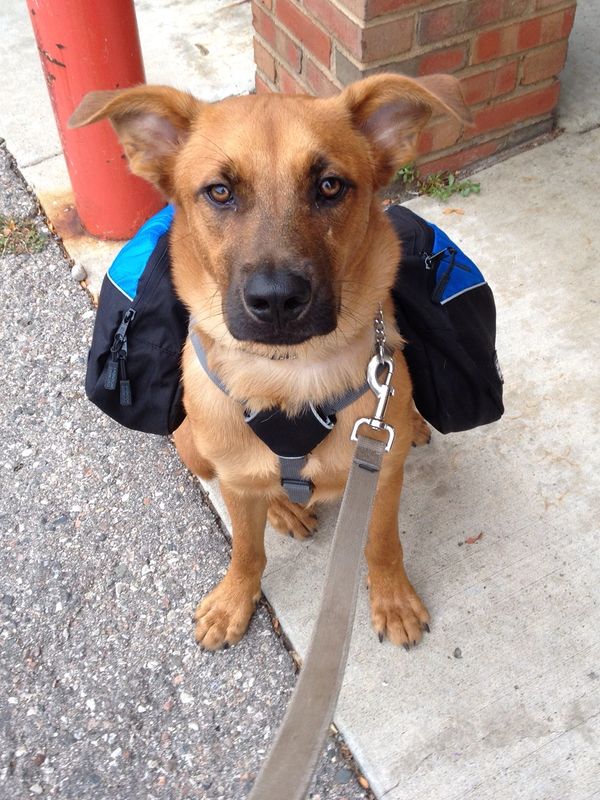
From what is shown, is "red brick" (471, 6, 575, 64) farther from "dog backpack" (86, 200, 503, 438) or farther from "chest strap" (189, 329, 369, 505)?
"chest strap" (189, 329, 369, 505)

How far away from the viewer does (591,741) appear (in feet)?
7.45

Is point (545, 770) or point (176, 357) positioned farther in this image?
point (176, 357)

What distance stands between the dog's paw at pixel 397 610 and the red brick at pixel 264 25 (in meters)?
3.02

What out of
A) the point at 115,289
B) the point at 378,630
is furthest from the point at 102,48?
the point at 378,630

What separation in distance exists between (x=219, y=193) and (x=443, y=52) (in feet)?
7.10

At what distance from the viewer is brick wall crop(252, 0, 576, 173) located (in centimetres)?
348

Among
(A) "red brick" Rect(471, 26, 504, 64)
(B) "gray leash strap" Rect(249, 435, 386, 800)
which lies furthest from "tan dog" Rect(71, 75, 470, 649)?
(A) "red brick" Rect(471, 26, 504, 64)

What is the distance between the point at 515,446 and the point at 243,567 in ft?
3.93

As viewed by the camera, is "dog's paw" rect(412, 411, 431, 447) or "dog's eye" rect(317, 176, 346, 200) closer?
"dog's eye" rect(317, 176, 346, 200)

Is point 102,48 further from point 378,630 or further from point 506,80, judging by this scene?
point 378,630

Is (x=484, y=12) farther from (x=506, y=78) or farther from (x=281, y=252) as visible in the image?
(x=281, y=252)

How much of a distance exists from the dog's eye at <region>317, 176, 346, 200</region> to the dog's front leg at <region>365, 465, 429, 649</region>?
92 cm

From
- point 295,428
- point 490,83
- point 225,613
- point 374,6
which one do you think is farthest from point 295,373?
point 490,83

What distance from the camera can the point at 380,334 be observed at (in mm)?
2152
